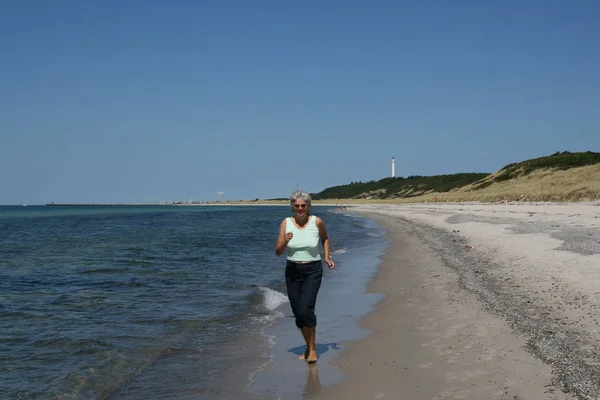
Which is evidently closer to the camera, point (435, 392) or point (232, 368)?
point (435, 392)

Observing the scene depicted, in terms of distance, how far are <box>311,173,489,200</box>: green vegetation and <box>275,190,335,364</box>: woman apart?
110964 mm

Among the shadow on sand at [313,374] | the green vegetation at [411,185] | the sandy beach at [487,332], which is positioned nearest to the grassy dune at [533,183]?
the green vegetation at [411,185]

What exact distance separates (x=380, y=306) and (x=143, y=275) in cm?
1005

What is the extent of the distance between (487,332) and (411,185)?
14354 cm

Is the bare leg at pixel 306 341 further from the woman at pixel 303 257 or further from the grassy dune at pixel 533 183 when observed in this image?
the grassy dune at pixel 533 183

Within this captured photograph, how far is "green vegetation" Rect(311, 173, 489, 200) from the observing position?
125 meters

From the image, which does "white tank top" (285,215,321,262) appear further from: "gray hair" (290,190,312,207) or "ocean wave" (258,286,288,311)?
"ocean wave" (258,286,288,311)

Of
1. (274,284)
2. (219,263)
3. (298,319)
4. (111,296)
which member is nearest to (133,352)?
(298,319)

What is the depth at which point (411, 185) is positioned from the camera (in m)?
148

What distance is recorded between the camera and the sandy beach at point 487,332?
19.3 ft

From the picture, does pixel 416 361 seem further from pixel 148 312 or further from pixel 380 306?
pixel 148 312

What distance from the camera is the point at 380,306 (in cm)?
1131

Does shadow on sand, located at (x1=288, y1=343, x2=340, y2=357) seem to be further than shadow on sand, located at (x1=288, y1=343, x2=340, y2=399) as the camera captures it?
Yes

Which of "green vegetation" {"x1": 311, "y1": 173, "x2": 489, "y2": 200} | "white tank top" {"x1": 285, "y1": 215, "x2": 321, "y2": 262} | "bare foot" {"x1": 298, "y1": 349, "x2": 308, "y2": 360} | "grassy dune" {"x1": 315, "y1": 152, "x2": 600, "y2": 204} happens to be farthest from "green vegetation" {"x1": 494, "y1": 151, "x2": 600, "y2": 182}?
"white tank top" {"x1": 285, "y1": 215, "x2": 321, "y2": 262}
